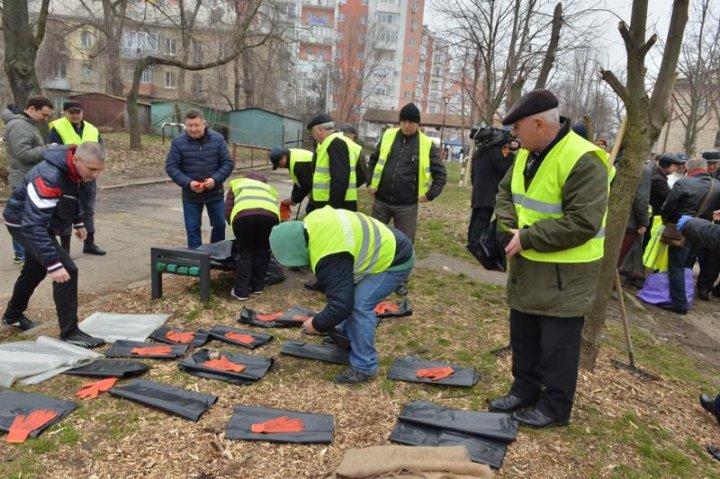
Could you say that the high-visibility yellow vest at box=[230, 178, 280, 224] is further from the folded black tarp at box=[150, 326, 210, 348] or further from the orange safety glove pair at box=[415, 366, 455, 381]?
the orange safety glove pair at box=[415, 366, 455, 381]

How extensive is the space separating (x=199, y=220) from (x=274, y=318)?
6.10ft

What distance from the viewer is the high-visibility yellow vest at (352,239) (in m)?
2.98

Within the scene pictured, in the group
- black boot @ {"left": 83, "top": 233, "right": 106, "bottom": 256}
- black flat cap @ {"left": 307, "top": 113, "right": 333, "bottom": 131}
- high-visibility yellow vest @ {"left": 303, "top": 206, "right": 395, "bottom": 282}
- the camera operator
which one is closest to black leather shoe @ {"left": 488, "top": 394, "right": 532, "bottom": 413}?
high-visibility yellow vest @ {"left": 303, "top": 206, "right": 395, "bottom": 282}

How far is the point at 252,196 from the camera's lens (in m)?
4.87

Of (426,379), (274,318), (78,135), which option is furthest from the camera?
(78,135)

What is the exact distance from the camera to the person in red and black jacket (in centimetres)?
361

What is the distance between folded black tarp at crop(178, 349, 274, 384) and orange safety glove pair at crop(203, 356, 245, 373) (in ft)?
0.09

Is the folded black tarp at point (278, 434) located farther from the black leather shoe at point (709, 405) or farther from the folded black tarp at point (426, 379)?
the black leather shoe at point (709, 405)

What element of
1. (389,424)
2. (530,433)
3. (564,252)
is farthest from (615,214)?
(389,424)

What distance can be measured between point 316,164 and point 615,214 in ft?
9.74

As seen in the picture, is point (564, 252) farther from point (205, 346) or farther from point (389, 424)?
point (205, 346)

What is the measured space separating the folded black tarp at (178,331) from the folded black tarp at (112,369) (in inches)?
18.7

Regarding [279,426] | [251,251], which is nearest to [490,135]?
[251,251]

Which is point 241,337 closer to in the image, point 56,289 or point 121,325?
point 121,325
